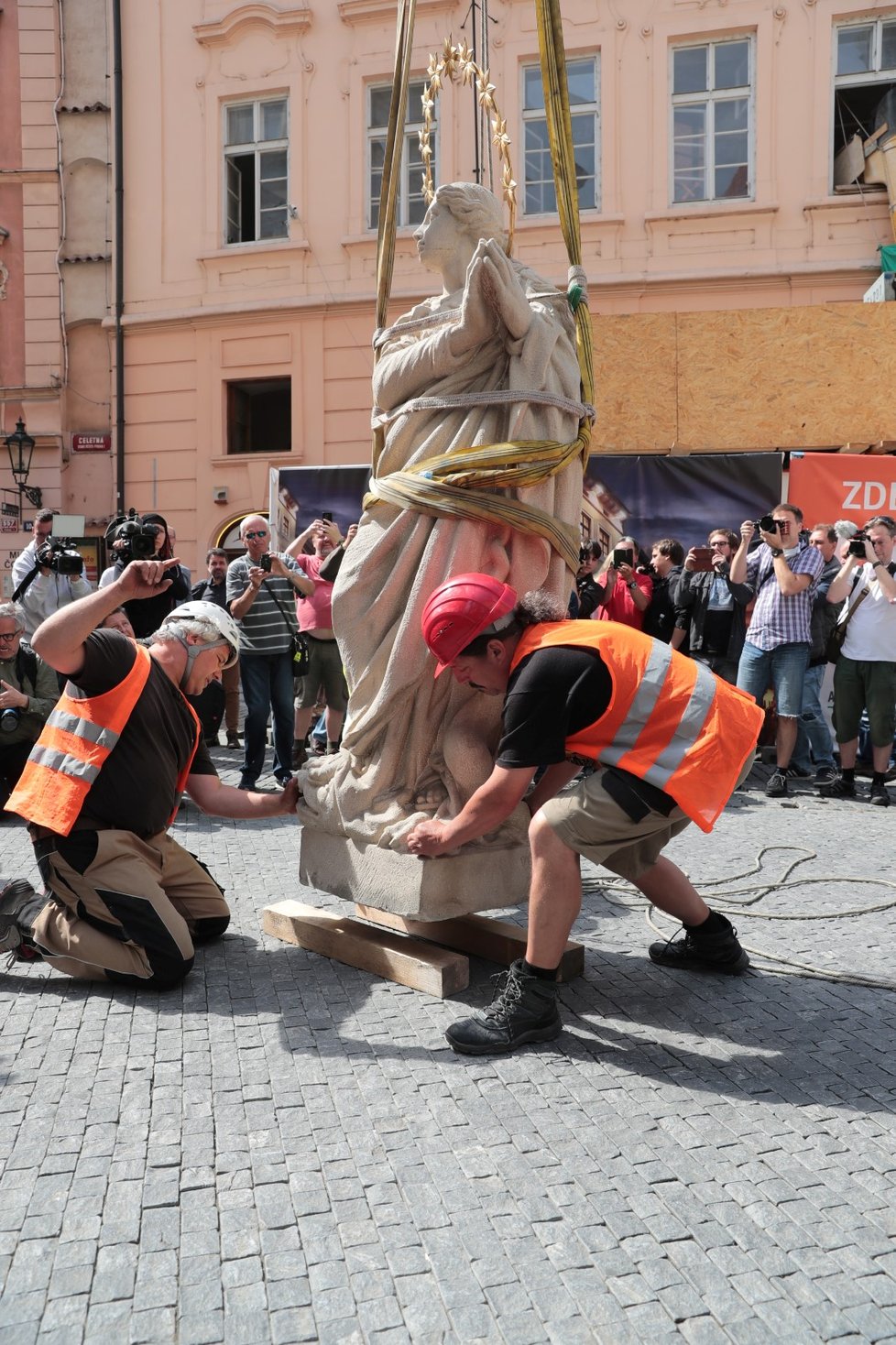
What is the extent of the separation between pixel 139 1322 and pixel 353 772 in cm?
187

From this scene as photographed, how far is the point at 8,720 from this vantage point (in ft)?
18.1

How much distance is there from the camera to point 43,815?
3299 mm

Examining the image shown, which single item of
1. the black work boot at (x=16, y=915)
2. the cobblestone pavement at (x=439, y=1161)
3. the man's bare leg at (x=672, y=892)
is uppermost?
the man's bare leg at (x=672, y=892)

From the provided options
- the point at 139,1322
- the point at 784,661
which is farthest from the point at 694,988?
the point at 784,661

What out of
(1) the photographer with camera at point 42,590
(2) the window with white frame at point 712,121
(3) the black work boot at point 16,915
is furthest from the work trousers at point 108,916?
(2) the window with white frame at point 712,121

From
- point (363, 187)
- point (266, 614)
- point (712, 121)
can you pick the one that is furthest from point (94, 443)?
point (266, 614)

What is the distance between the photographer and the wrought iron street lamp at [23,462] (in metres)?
14.6

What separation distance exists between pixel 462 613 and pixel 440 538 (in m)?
0.55

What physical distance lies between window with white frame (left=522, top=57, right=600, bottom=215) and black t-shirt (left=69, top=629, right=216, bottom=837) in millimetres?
11621

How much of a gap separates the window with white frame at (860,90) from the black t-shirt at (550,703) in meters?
12.2

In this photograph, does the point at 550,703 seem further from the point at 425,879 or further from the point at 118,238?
the point at 118,238

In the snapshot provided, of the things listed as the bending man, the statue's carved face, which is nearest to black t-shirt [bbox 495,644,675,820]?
the bending man

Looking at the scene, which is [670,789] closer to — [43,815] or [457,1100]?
[457,1100]

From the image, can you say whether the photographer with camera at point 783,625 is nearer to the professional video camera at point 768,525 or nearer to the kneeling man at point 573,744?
the professional video camera at point 768,525
